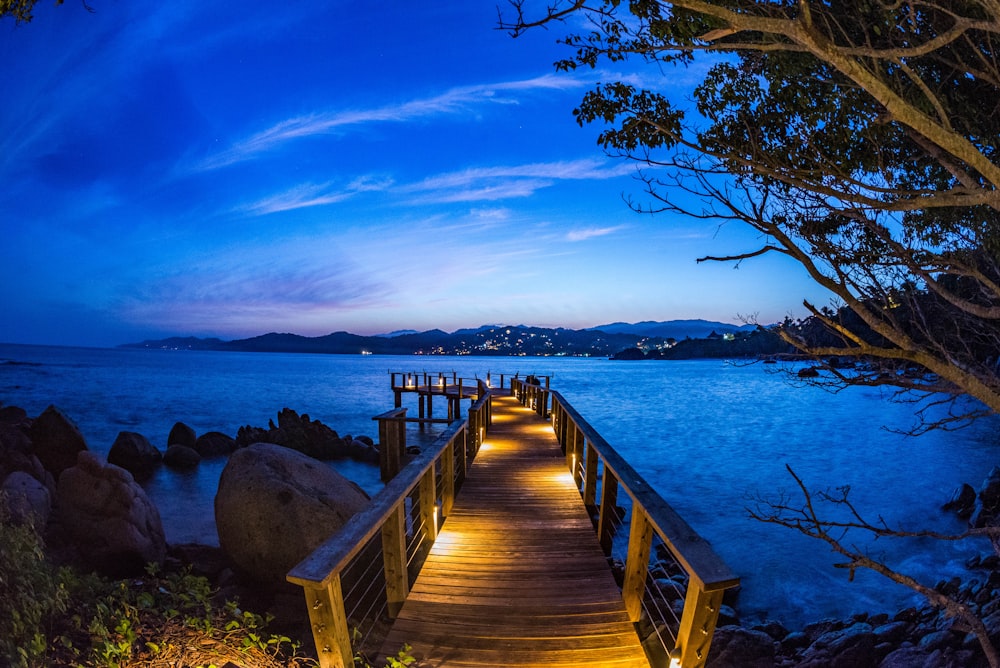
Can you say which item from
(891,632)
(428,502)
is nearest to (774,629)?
(891,632)

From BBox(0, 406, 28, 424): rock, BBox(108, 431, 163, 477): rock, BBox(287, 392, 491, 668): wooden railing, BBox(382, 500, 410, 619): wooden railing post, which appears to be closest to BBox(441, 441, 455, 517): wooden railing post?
BBox(287, 392, 491, 668): wooden railing

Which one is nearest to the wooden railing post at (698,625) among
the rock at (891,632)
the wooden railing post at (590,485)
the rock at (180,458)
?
the wooden railing post at (590,485)

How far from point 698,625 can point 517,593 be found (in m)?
1.98

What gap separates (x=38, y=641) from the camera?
254 cm

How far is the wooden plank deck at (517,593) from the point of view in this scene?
10.8 feet

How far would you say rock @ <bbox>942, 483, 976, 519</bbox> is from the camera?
1434 centimetres

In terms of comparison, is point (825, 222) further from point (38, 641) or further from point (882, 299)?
point (38, 641)

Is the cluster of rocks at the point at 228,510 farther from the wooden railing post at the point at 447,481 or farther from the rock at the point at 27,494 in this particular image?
the wooden railing post at the point at 447,481

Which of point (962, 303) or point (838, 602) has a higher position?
point (962, 303)

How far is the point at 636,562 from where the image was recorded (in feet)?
12.0

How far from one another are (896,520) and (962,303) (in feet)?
47.4

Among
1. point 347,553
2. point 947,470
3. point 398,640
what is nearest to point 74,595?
point 398,640

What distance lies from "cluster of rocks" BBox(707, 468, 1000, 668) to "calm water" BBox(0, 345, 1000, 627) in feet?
3.10

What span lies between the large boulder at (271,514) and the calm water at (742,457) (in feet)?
15.1
